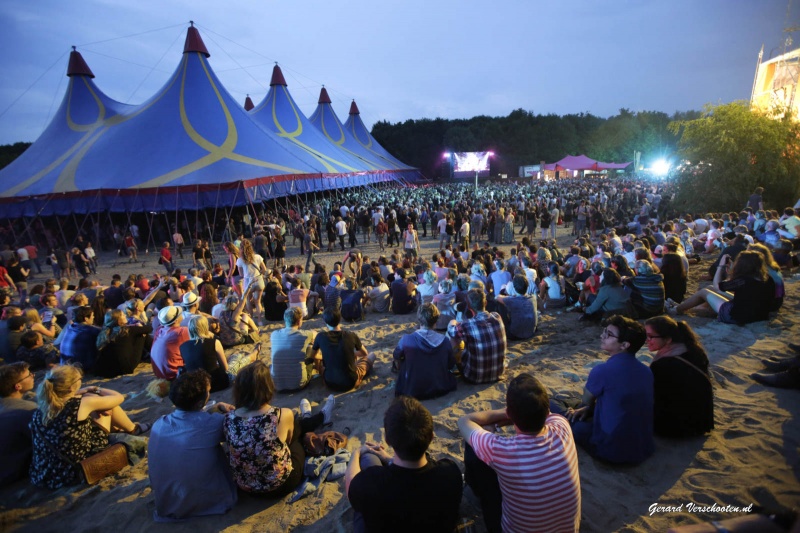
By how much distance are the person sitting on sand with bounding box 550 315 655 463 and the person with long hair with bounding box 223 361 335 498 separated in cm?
203

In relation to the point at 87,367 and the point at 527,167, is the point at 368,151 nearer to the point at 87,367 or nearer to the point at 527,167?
Result: the point at 527,167

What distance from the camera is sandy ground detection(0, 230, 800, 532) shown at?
2.35 meters

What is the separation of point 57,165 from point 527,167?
46307 mm

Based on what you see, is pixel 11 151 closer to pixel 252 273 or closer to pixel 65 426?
pixel 252 273

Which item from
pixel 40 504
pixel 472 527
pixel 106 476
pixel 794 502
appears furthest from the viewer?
pixel 106 476

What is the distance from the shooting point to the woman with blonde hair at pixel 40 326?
5.11 meters

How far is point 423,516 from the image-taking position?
1689 millimetres

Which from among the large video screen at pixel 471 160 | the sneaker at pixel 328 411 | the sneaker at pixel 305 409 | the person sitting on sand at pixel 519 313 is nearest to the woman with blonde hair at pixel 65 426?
the sneaker at pixel 305 409

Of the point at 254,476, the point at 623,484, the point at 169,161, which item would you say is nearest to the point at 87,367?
the point at 254,476

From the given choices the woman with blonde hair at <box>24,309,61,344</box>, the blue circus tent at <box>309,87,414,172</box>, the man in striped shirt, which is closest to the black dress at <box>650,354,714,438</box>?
the man in striped shirt

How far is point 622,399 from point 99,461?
3.66 metres

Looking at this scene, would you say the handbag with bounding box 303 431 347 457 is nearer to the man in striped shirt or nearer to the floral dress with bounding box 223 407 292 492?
the floral dress with bounding box 223 407 292 492

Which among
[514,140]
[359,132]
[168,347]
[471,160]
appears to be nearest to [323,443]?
[168,347]

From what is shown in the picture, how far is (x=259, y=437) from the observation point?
2.35m
